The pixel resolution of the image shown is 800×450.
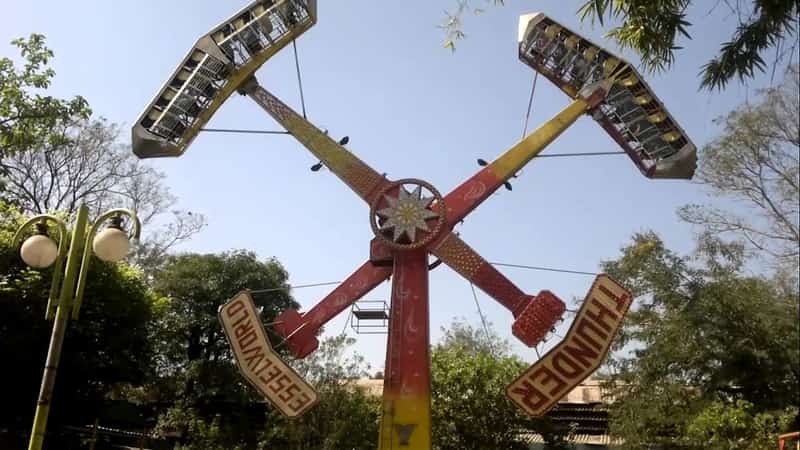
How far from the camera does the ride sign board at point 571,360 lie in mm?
9211

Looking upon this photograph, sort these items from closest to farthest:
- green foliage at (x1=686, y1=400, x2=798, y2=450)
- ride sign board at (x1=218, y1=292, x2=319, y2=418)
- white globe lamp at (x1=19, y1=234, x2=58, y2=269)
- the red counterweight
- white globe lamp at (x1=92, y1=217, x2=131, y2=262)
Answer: white globe lamp at (x1=92, y1=217, x2=131, y2=262) < white globe lamp at (x1=19, y1=234, x2=58, y2=269) < ride sign board at (x1=218, y1=292, x2=319, y2=418) < the red counterweight < green foliage at (x1=686, y1=400, x2=798, y2=450)

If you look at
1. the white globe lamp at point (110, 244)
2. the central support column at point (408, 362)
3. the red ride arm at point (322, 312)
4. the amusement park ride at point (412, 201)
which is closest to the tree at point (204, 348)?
the red ride arm at point (322, 312)

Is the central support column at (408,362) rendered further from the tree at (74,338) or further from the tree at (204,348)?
the tree at (204,348)

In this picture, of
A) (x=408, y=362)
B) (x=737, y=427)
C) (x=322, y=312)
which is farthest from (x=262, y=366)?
(x=737, y=427)

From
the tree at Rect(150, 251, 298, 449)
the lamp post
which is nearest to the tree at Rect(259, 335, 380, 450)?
the tree at Rect(150, 251, 298, 449)

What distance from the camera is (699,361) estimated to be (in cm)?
1584

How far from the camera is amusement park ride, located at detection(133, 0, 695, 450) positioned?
30.9 ft

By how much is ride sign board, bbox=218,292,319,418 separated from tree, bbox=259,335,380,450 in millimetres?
6576

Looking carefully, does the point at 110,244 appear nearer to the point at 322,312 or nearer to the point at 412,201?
the point at 322,312

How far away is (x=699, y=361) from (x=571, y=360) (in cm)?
816

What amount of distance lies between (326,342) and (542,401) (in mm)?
9382

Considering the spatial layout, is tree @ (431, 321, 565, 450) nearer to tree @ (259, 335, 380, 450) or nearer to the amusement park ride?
tree @ (259, 335, 380, 450)

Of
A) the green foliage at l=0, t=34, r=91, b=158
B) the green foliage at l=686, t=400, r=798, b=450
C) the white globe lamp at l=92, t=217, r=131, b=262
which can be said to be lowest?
the green foliage at l=686, t=400, r=798, b=450

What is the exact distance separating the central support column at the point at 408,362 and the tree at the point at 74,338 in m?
8.20
